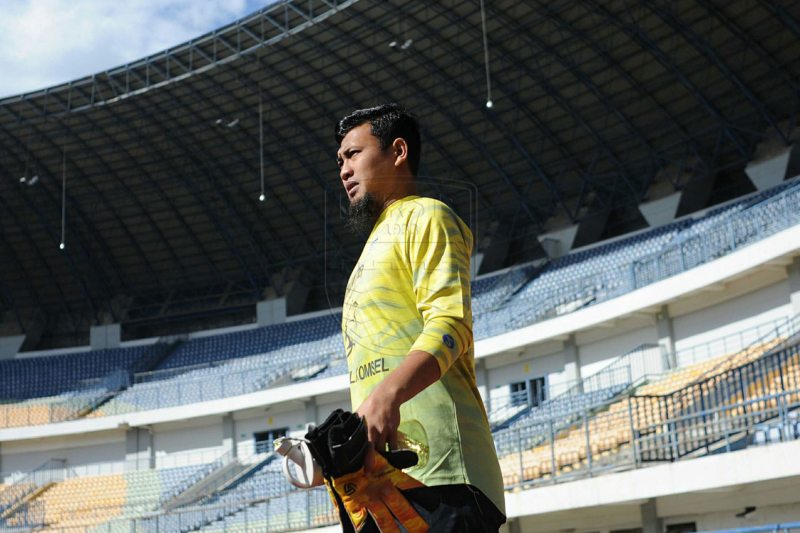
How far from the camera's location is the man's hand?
2.02m

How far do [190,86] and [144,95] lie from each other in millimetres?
2027

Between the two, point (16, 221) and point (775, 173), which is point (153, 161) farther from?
point (775, 173)

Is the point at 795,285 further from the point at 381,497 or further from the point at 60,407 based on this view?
the point at 60,407

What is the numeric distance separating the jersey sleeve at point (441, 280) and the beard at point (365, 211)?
0.84ft

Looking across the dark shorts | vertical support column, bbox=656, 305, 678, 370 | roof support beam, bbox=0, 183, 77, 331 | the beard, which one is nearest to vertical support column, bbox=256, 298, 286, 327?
roof support beam, bbox=0, 183, 77, 331

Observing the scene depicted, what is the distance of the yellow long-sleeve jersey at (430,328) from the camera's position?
229 cm

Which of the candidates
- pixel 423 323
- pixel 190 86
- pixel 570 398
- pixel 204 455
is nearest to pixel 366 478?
pixel 423 323

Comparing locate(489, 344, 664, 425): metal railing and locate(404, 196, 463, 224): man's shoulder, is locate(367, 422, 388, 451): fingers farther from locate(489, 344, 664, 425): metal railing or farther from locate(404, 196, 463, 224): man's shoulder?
locate(489, 344, 664, 425): metal railing

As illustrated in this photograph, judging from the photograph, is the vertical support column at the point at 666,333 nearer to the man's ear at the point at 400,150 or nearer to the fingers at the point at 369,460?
the man's ear at the point at 400,150

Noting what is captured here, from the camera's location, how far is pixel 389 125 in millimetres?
2648

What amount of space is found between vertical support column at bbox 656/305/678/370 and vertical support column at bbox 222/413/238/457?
1792cm

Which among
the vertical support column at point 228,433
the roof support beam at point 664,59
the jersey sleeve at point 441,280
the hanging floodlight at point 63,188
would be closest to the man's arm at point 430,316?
the jersey sleeve at point 441,280

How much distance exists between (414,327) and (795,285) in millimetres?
23364

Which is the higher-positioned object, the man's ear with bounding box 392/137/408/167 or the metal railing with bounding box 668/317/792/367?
the metal railing with bounding box 668/317/792/367
